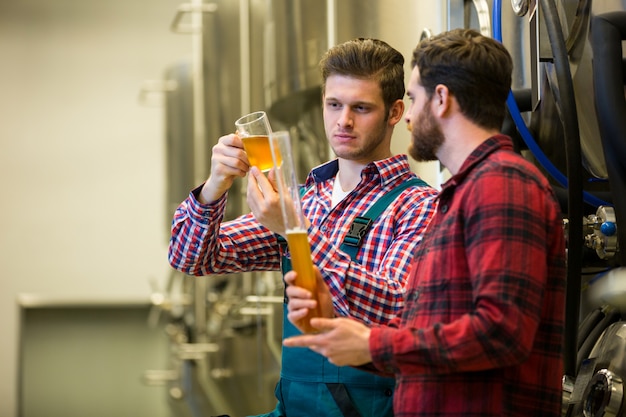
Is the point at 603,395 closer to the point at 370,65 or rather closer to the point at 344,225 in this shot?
the point at 344,225

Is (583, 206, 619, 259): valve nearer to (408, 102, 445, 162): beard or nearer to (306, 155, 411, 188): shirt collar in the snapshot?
(306, 155, 411, 188): shirt collar

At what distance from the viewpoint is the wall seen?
7059 millimetres

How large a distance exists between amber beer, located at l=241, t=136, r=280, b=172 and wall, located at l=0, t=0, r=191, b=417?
18.6 feet

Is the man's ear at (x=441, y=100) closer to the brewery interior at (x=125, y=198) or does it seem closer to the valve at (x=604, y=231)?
the valve at (x=604, y=231)

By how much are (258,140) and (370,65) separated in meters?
0.36

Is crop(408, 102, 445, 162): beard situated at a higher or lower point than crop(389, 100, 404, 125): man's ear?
lower

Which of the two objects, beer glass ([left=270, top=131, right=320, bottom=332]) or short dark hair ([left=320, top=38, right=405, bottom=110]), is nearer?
beer glass ([left=270, top=131, right=320, bottom=332])

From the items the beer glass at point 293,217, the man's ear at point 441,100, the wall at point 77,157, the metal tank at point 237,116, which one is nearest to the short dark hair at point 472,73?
the man's ear at point 441,100

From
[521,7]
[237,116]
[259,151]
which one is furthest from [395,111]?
[237,116]

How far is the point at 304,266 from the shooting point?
1294 mm

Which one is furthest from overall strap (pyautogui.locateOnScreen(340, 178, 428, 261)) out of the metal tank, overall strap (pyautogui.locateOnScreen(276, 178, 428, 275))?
the metal tank

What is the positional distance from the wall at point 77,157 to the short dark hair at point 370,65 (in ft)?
18.0

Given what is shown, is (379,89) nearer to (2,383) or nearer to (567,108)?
(567,108)

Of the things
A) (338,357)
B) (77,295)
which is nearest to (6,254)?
(77,295)
